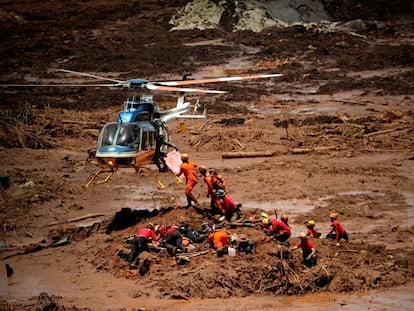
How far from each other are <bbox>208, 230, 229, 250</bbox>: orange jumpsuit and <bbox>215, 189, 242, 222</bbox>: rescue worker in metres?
1.77

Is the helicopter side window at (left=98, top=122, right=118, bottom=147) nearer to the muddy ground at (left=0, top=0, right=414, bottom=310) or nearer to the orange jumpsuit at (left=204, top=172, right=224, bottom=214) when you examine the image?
the muddy ground at (left=0, top=0, right=414, bottom=310)

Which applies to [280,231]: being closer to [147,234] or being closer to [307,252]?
[307,252]

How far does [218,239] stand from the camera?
53.1 ft

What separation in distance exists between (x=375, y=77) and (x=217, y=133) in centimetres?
1197

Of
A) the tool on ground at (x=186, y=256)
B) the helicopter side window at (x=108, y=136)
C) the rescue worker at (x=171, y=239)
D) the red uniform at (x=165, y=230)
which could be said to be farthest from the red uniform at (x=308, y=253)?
the helicopter side window at (x=108, y=136)

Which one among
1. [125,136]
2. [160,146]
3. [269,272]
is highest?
[125,136]

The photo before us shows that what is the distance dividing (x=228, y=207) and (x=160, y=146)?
298 centimetres

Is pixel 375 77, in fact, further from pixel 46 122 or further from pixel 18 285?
pixel 18 285

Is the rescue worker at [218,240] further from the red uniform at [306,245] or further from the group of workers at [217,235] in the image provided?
the red uniform at [306,245]

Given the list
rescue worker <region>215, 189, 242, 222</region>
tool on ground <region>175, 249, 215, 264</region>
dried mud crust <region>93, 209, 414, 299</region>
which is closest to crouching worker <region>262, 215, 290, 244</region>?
dried mud crust <region>93, 209, 414, 299</region>

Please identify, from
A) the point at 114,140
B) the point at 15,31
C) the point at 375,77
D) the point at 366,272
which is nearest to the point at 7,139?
the point at 114,140

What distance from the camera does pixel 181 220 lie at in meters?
17.7

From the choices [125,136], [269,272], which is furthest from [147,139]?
[269,272]

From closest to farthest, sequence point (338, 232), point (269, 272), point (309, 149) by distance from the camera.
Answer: point (269, 272)
point (338, 232)
point (309, 149)
